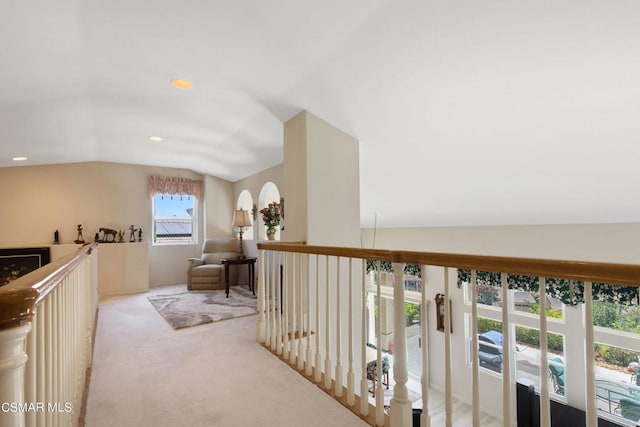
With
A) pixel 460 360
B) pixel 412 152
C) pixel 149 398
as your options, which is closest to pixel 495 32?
pixel 412 152

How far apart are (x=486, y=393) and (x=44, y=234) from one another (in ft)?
26.7

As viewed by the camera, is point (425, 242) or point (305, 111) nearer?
point (305, 111)

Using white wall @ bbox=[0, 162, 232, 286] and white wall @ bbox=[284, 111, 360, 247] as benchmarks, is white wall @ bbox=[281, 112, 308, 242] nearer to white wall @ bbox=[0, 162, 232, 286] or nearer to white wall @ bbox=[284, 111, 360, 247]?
white wall @ bbox=[284, 111, 360, 247]

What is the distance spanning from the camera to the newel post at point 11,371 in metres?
0.55

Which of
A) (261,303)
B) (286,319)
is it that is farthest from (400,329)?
(261,303)

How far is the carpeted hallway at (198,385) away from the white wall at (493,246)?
400cm

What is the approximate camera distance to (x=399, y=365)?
1479 mm

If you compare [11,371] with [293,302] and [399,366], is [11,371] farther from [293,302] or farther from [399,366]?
[293,302]

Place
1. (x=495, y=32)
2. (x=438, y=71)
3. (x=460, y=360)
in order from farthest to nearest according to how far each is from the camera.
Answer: (x=460, y=360) < (x=438, y=71) < (x=495, y=32)

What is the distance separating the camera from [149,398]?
2.00m

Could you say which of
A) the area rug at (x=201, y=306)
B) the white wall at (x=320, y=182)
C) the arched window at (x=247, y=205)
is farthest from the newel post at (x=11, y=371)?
the arched window at (x=247, y=205)

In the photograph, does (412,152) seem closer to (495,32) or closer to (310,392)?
(495,32)

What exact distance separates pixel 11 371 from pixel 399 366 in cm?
136

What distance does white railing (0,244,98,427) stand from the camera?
22.0 inches
